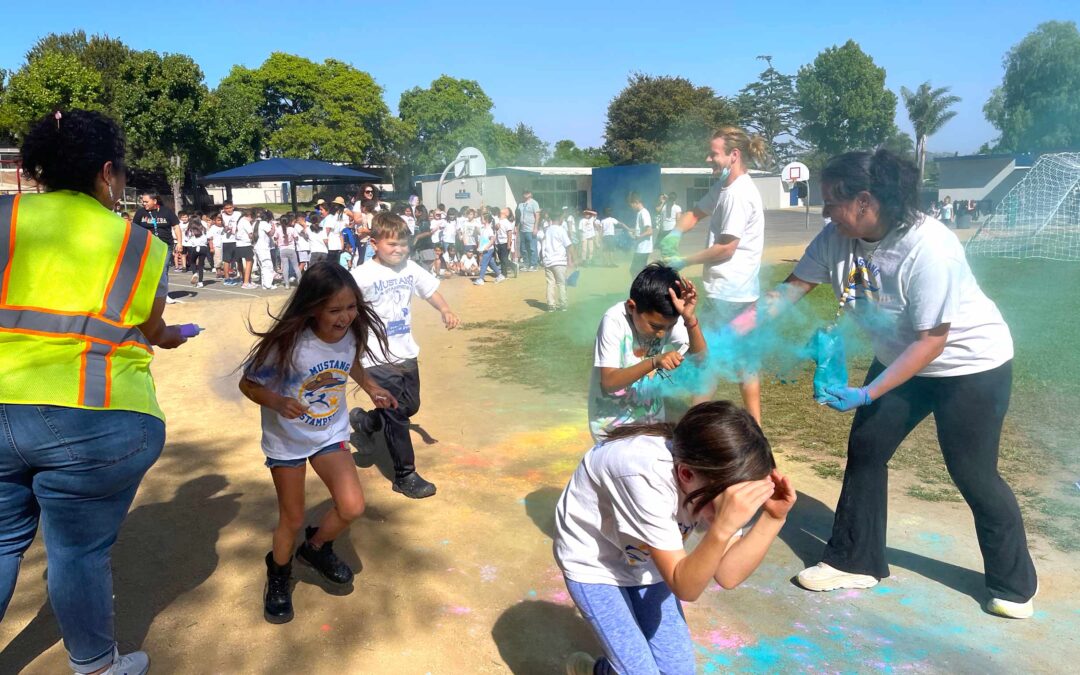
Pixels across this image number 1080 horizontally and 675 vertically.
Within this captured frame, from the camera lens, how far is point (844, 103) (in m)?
35.5

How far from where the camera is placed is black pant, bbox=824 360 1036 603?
314 centimetres

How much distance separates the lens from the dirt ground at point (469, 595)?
2.96 metres

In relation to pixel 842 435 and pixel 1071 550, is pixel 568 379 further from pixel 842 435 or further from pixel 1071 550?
pixel 1071 550

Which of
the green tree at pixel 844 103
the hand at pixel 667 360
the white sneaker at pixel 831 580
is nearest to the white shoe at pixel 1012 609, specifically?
the white sneaker at pixel 831 580

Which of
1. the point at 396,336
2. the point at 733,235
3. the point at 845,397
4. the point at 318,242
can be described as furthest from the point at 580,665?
the point at 318,242

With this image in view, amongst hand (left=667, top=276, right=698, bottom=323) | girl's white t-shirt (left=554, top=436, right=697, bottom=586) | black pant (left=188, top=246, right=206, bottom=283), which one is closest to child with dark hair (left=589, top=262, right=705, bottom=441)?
hand (left=667, top=276, right=698, bottom=323)

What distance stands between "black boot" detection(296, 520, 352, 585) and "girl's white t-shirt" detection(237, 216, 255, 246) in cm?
1365

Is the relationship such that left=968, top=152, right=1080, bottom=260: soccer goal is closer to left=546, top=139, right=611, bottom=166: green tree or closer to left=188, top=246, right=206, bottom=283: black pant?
left=188, top=246, right=206, bottom=283: black pant

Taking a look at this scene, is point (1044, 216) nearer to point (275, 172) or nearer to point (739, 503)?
point (275, 172)

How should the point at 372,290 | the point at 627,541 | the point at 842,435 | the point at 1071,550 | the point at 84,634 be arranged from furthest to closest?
the point at 842,435
the point at 372,290
the point at 1071,550
the point at 84,634
the point at 627,541

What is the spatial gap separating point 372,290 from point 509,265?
13699 millimetres

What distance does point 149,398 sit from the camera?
2.61 m

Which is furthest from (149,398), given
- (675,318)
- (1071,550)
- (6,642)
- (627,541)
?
(1071,550)

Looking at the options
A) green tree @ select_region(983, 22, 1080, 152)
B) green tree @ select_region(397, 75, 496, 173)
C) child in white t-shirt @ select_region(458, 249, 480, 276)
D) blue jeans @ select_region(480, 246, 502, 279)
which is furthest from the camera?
green tree @ select_region(397, 75, 496, 173)
